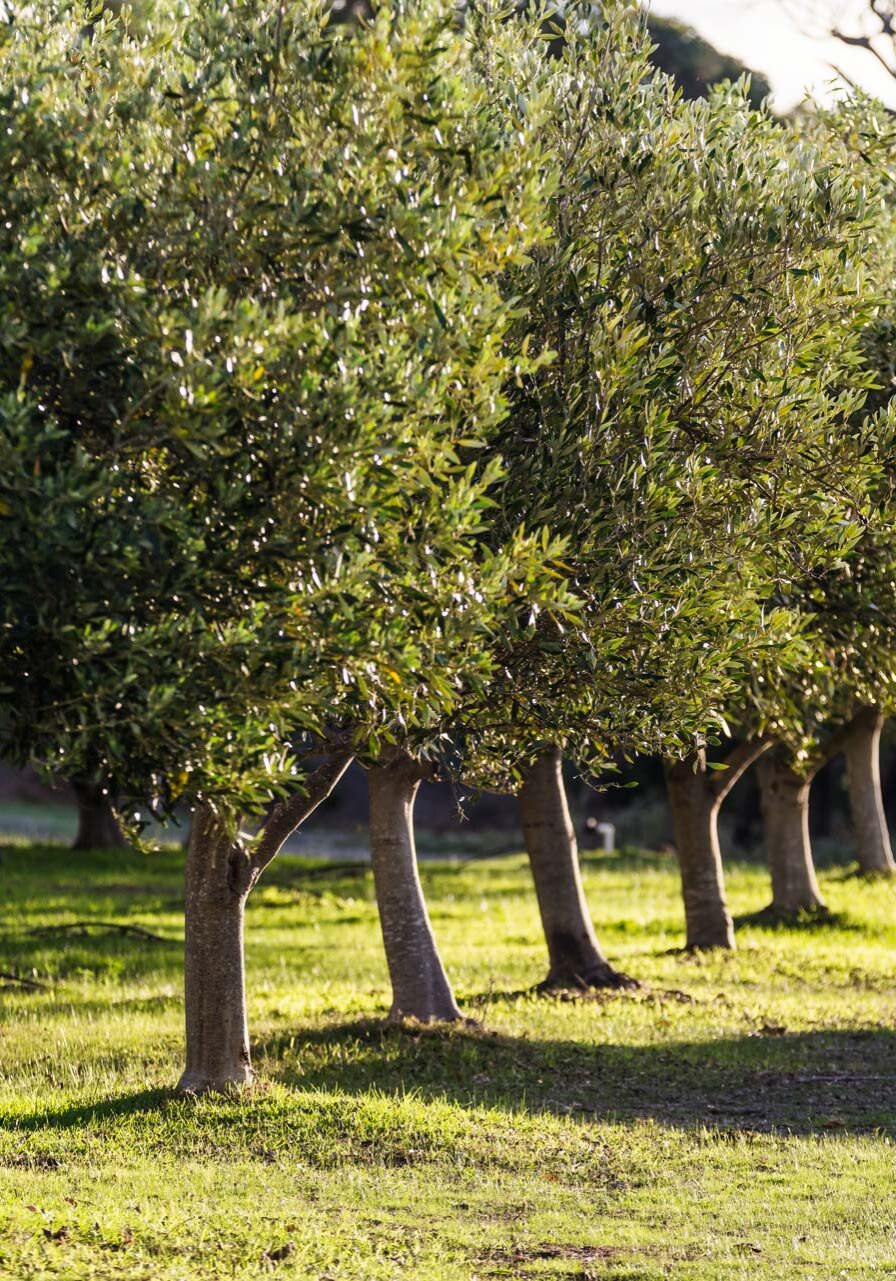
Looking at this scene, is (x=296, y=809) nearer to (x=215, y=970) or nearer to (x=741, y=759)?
(x=215, y=970)

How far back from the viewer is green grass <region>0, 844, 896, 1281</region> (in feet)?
35.1

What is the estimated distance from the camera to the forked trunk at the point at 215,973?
49.6 feet

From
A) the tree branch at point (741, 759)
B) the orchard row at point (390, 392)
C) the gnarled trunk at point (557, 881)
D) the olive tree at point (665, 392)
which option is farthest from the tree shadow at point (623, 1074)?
the tree branch at point (741, 759)

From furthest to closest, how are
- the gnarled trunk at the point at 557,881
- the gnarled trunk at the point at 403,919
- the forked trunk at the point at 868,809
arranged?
1. the forked trunk at the point at 868,809
2. the gnarled trunk at the point at 557,881
3. the gnarled trunk at the point at 403,919

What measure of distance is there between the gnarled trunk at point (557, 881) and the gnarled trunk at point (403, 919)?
299 cm

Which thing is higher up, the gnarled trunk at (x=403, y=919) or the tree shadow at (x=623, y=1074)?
the gnarled trunk at (x=403, y=919)

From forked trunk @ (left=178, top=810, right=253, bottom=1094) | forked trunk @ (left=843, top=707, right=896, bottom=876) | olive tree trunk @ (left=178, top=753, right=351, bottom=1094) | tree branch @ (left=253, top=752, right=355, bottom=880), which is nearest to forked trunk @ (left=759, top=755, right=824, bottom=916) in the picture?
forked trunk @ (left=843, top=707, right=896, bottom=876)

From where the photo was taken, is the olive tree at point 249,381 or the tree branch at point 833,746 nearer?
the olive tree at point 249,381

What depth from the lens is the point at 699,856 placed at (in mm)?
25812

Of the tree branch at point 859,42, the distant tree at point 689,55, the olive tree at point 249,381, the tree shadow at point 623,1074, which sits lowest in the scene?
the tree shadow at point 623,1074

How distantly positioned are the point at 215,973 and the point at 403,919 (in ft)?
13.8

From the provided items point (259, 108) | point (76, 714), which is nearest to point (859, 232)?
point (259, 108)

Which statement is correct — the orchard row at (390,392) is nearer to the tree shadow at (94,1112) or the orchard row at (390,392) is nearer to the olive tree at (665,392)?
the olive tree at (665,392)

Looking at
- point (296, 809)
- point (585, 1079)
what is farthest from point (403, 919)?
point (296, 809)
